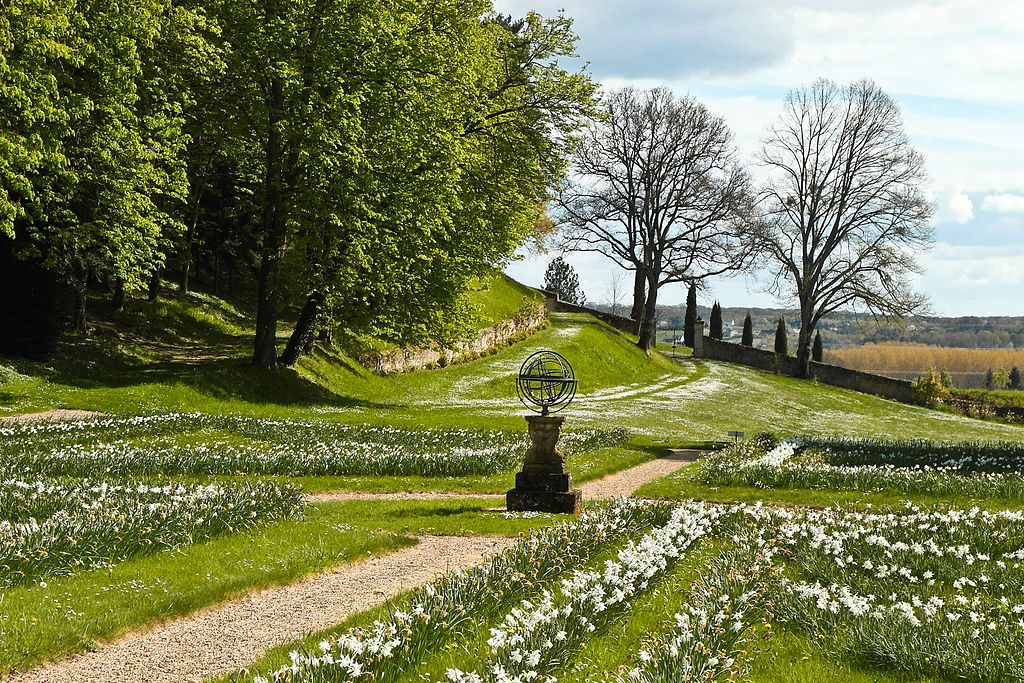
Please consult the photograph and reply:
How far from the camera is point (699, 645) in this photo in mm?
5891

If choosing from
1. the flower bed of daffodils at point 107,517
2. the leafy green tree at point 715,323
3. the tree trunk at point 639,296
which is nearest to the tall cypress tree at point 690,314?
the leafy green tree at point 715,323

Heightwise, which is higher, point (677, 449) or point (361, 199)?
point (361, 199)

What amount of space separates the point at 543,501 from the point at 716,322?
62582 mm

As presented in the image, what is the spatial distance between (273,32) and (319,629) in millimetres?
23579

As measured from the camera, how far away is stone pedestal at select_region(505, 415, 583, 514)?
42.9 ft

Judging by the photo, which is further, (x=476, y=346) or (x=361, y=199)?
(x=476, y=346)

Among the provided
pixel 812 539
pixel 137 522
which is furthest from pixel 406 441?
pixel 812 539

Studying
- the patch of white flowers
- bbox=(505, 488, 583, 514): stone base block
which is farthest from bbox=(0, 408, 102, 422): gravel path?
the patch of white flowers

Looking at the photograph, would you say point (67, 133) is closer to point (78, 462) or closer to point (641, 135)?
point (78, 462)

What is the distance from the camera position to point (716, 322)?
72.8m

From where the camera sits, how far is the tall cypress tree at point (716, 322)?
237ft

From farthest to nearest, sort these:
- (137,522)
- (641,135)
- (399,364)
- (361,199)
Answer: (641,135) → (399,364) → (361,199) → (137,522)

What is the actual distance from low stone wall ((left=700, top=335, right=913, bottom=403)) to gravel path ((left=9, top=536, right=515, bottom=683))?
56.2 metres

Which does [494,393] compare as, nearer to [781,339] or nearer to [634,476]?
[634,476]
